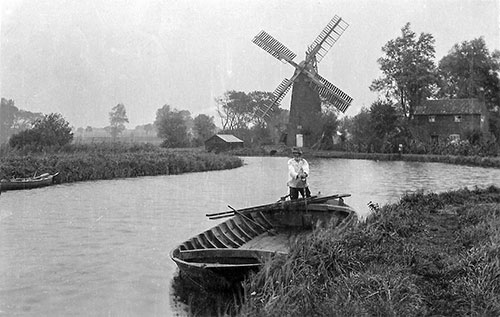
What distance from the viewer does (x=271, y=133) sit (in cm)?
7138

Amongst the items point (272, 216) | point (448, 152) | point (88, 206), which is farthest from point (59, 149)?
point (448, 152)

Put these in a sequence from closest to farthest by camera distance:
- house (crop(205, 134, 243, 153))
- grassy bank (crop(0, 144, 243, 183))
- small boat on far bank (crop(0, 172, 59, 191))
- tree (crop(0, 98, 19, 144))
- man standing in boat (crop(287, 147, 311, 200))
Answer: man standing in boat (crop(287, 147, 311, 200)) → small boat on far bank (crop(0, 172, 59, 191)) → grassy bank (crop(0, 144, 243, 183)) → tree (crop(0, 98, 19, 144)) → house (crop(205, 134, 243, 153))

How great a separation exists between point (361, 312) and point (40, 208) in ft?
48.8

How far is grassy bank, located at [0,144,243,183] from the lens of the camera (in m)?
26.5

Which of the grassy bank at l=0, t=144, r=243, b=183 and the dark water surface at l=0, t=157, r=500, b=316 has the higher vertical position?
the grassy bank at l=0, t=144, r=243, b=183

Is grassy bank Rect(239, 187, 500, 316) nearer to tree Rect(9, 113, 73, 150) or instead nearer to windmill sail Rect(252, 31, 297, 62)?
tree Rect(9, 113, 73, 150)

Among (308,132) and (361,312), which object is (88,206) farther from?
(308,132)

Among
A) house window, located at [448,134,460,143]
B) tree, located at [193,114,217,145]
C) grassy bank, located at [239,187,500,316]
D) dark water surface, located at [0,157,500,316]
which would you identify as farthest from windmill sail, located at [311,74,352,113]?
grassy bank, located at [239,187,500,316]

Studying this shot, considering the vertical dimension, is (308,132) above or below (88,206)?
above

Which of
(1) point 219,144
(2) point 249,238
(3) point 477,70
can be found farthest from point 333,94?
(2) point 249,238

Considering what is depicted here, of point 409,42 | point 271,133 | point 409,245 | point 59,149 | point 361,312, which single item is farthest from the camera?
point 271,133

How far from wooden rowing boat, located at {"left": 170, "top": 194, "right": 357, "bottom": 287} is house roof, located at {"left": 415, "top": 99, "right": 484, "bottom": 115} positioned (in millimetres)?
38659

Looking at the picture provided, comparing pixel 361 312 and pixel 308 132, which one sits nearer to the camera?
pixel 361 312

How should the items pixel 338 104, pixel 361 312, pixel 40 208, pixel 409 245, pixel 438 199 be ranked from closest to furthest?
1. pixel 361 312
2. pixel 409 245
3. pixel 438 199
4. pixel 40 208
5. pixel 338 104
